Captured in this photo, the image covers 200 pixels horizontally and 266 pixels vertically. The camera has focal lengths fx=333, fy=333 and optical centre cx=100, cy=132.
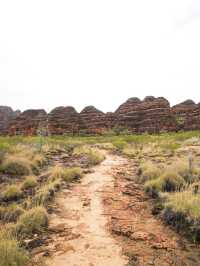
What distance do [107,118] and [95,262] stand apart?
83.0m

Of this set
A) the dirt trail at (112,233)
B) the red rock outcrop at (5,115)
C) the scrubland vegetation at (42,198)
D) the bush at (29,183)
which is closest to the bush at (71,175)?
the scrubland vegetation at (42,198)

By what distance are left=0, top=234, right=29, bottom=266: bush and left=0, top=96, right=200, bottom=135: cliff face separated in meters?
68.2

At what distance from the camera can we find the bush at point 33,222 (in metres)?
7.96

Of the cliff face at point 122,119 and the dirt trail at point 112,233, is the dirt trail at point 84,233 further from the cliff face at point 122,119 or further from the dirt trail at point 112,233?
the cliff face at point 122,119

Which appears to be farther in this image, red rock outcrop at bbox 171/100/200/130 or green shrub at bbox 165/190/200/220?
red rock outcrop at bbox 171/100/200/130

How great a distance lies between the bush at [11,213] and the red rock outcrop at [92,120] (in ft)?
247

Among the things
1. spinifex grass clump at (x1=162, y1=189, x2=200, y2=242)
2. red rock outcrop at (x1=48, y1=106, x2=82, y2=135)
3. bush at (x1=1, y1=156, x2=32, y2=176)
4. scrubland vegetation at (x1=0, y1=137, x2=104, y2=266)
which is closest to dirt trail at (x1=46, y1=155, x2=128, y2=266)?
scrubland vegetation at (x1=0, y1=137, x2=104, y2=266)

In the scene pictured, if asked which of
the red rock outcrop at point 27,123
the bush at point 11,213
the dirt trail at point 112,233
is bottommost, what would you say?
the dirt trail at point 112,233

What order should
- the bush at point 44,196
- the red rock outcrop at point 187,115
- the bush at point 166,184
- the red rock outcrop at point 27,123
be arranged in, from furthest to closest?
the red rock outcrop at point 27,123 < the red rock outcrop at point 187,115 < the bush at point 166,184 < the bush at point 44,196

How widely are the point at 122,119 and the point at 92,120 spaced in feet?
27.7

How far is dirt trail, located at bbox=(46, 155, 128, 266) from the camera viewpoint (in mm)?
6453

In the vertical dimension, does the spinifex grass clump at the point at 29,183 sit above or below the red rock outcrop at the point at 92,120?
below

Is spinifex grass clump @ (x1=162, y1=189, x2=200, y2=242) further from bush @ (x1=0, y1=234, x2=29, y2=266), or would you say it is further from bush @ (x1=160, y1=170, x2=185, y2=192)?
bush @ (x1=0, y1=234, x2=29, y2=266)

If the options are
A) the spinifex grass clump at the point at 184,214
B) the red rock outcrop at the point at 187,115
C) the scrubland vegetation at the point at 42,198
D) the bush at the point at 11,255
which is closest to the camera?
the bush at the point at 11,255
